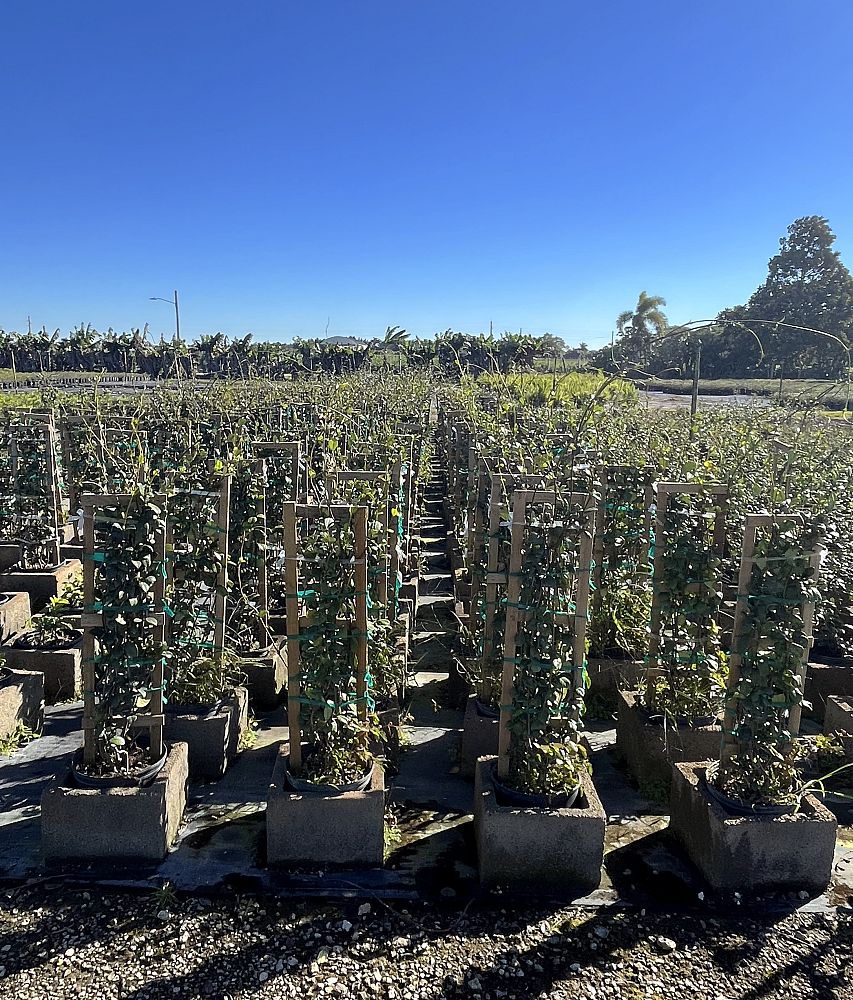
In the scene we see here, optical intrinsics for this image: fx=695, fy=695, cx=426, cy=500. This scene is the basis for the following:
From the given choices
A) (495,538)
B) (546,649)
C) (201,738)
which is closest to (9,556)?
(201,738)

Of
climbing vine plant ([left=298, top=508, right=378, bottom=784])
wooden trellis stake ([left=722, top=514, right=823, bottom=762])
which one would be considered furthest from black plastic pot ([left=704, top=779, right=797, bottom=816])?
climbing vine plant ([left=298, top=508, right=378, bottom=784])

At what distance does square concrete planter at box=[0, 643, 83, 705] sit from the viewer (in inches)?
210

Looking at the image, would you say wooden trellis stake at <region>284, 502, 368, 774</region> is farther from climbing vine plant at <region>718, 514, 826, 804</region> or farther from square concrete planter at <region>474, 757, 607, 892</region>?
climbing vine plant at <region>718, 514, 826, 804</region>

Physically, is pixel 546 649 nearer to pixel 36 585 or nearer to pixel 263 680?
pixel 263 680

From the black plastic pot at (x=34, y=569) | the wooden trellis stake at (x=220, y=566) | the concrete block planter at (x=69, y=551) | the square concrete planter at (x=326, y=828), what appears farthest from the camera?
the concrete block planter at (x=69, y=551)

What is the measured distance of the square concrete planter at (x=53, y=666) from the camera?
5.33 m

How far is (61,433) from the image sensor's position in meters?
10.5

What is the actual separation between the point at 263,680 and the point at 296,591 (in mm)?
1896

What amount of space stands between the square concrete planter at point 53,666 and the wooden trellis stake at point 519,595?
11.4ft

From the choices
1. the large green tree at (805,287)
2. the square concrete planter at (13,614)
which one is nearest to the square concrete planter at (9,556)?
the square concrete planter at (13,614)

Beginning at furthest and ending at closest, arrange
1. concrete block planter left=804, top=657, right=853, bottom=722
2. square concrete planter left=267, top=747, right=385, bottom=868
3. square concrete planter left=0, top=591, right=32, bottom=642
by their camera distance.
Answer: square concrete planter left=0, top=591, right=32, bottom=642 → concrete block planter left=804, top=657, right=853, bottom=722 → square concrete planter left=267, top=747, right=385, bottom=868

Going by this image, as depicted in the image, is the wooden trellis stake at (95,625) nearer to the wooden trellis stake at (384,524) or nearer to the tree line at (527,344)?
the wooden trellis stake at (384,524)

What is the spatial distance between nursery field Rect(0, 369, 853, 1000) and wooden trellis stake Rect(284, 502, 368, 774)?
0.02m

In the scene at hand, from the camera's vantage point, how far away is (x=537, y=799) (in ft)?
11.7
